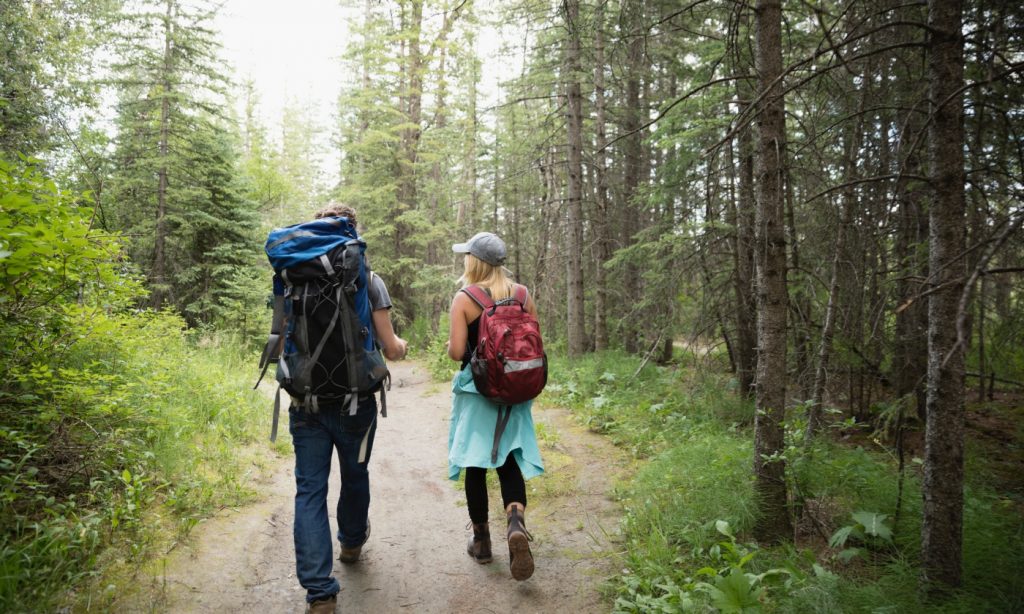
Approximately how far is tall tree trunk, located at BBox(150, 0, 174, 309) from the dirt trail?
26.7ft

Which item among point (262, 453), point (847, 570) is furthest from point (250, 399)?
point (847, 570)

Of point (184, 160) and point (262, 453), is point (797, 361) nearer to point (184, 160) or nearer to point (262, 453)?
point (262, 453)

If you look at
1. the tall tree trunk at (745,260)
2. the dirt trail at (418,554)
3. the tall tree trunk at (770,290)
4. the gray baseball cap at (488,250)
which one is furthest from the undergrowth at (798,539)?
the gray baseball cap at (488,250)

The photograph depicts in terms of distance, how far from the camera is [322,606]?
2969 mm

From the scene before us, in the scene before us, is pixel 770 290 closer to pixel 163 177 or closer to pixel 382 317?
pixel 382 317

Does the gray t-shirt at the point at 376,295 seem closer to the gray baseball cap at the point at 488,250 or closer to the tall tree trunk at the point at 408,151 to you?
the gray baseball cap at the point at 488,250

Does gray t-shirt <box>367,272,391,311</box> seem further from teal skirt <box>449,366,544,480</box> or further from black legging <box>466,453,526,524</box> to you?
black legging <box>466,453,526,524</box>

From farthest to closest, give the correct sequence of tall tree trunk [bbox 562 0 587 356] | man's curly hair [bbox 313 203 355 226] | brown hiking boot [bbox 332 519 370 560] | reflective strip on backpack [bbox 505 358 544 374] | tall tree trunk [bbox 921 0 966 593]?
tall tree trunk [bbox 562 0 587 356]
brown hiking boot [bbox 332 519 370 560]
man's curly hair [bbox 313 203 355 226]
reflective strip on backpack [bbox 505 358 544 374]
tall tree trunk [bbox 921 0 966 593]

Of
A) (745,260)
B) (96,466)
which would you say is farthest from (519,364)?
(745,260)

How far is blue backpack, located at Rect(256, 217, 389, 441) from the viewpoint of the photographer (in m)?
3.04

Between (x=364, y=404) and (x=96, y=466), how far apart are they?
2.19m

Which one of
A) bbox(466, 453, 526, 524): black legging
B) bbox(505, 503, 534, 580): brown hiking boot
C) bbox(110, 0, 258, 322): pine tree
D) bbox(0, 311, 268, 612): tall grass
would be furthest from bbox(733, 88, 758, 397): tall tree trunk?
bbox(110, 0, 258, 322): pine tree

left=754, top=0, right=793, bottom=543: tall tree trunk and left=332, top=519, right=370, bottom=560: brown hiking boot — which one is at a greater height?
left=754, top=0, right=793, bottom=543: tall tree trunk

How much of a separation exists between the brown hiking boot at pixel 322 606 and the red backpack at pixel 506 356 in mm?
1300
